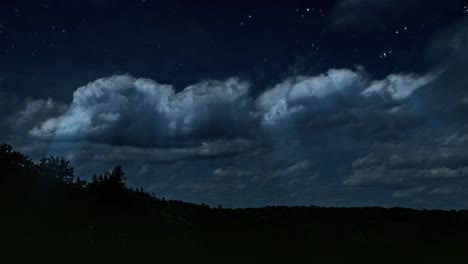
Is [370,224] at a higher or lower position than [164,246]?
higher

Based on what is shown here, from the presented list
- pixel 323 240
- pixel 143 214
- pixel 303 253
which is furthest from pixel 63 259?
pixel 323 240

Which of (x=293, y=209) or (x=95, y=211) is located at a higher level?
(x=293, y=209)

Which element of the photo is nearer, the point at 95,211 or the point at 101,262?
the point at 101,262

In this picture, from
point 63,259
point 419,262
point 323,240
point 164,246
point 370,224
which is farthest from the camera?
point 370,224

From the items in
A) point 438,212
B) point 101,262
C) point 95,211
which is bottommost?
point 101,262

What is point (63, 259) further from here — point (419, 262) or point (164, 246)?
point (419, 262)

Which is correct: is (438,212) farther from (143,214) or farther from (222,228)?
(143,214)

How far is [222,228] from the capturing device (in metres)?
136

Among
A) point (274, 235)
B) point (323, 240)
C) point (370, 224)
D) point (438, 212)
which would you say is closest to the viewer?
point (274, 235)

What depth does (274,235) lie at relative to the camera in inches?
5113

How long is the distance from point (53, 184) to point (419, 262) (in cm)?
6312

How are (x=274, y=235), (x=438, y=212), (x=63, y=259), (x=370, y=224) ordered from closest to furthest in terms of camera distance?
(x=63, y=259), (x=274, y=235), (x=370, y=224), (x=438, y=212)

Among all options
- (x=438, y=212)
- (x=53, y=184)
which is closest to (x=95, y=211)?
(x=53, y=184)

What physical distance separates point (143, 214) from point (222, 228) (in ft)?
202
